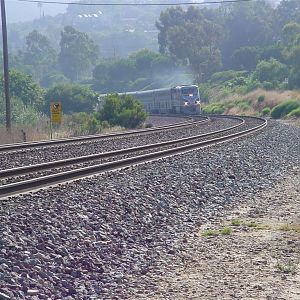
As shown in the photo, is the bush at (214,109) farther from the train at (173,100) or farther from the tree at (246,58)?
the tree at (246,58)

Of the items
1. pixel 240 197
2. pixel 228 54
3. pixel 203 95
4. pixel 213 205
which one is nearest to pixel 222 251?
pixel 213 205

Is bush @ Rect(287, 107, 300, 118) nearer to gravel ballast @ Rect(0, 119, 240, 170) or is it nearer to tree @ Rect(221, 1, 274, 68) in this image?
gravel ballast @ Rect(0, 119, 240, 170)

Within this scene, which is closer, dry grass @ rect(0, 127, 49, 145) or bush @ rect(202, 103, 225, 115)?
dry grass @ rect(0, 127, 49, 145)

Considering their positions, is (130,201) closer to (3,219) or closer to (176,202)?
(176,202)

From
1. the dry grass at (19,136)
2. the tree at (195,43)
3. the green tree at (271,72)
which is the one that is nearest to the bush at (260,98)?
the green tree at (271,72)

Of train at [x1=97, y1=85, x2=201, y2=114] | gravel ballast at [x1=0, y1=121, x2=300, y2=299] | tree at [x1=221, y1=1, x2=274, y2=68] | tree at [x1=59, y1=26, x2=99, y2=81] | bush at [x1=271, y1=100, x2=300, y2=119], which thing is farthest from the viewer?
tree at [x1=59, y1=26, x2=99, y2=81]

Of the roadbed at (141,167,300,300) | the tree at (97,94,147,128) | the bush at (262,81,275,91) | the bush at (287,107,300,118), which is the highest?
the roadbed at (141,167,300,300)

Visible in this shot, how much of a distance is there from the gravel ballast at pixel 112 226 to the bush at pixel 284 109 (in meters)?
46.2

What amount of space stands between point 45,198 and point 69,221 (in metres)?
1.99

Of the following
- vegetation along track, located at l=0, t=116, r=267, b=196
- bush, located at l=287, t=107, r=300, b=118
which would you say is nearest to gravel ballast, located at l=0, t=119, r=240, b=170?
vegetation along track, located at l=0, t=116, r=267, b=196

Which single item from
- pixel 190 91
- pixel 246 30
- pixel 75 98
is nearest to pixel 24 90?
pixel 75 98

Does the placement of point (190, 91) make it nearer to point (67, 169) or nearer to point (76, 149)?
point (76, 149)

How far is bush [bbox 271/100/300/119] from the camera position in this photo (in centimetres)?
6675

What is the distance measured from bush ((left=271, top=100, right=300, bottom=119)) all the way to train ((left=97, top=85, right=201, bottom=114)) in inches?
240
